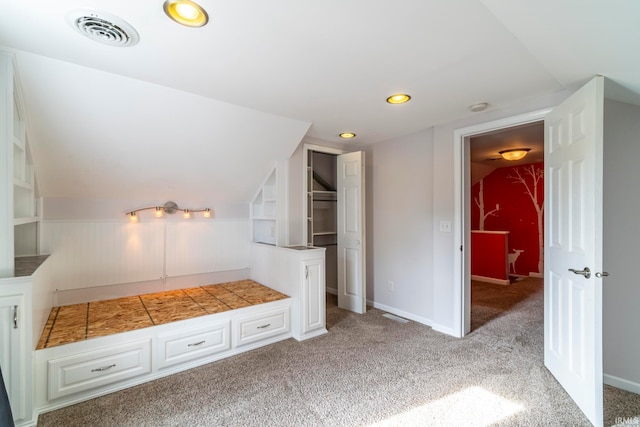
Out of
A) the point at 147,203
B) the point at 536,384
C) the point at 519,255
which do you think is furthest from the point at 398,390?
the point at 519,255

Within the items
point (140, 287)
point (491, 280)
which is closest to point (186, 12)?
point (140, 287)

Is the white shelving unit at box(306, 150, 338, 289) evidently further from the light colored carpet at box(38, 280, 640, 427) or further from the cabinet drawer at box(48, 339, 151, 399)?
the cabinet drawer at box(48, 339, 151, 399)

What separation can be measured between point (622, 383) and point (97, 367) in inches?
145

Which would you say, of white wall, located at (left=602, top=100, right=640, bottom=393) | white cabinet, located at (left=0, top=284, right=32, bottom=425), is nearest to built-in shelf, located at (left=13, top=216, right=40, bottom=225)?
white cabinet, located at (left=0, top=284, right=32, bottom=425)

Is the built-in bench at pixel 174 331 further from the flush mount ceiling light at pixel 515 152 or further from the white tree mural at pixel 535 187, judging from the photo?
the white tree mural at pixel 535 187

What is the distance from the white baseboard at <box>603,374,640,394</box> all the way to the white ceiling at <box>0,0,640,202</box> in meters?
2.00

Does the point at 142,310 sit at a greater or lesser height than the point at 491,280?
greater

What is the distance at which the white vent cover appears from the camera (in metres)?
1.36

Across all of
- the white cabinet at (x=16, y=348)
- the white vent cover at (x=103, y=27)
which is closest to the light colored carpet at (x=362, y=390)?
the white cabinet at (x=16, y=348)

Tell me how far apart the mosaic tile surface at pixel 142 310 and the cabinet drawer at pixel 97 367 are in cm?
12

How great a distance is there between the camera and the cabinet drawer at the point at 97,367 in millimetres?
1854

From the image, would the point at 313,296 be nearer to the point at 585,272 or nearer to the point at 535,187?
the point at 585,272

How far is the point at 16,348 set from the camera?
1634 mm

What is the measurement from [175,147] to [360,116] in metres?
1.73
